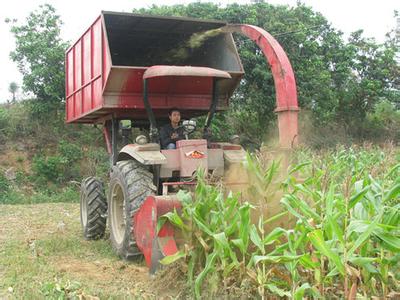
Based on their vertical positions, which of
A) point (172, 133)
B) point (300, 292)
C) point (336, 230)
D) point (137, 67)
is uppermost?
point (137, 67)

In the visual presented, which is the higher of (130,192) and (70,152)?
(70,152)

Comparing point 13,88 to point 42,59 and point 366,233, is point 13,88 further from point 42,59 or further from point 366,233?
point 366,233

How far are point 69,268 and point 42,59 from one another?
12332 mm

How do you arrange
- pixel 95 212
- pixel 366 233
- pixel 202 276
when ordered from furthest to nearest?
pixel 95 212 → pixel 202 276 → pixel 366 233

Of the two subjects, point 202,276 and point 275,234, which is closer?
point 275,234

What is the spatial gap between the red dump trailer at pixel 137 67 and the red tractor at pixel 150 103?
0.01m

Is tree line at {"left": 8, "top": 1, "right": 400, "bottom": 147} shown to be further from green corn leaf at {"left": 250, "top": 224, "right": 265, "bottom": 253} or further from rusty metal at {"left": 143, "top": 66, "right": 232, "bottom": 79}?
green corn leaf at {"left": 250, "top": 224, "right": 265, "bottom": 253}

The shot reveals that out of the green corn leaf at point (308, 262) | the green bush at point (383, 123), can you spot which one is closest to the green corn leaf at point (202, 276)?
the green corn leaf at point (308, 262)

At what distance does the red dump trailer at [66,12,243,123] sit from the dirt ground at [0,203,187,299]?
1962 mm

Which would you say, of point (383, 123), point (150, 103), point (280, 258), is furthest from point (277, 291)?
→ point (383, 123)

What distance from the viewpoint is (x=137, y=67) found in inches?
243

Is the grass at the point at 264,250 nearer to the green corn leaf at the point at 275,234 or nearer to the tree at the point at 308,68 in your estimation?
the green corn leaf at the point at 275,234

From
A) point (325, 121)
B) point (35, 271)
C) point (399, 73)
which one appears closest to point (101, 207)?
point (35, 271)

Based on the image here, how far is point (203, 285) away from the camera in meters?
4.05
